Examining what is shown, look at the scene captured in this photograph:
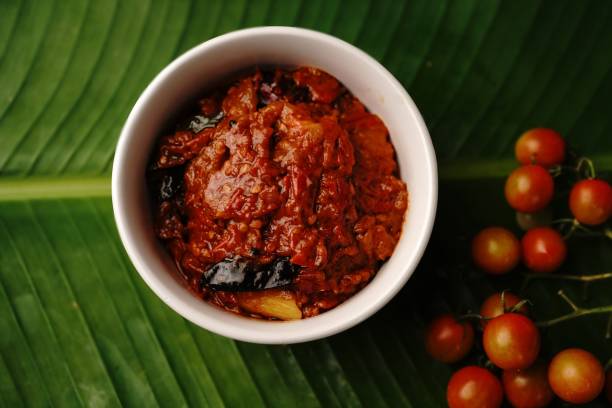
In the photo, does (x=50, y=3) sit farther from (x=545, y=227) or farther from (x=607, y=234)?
(x=607, y=234)

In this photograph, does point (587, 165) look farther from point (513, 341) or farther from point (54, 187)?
point (54, 187)

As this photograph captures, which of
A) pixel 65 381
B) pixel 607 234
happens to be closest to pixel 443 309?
pixel 607 234

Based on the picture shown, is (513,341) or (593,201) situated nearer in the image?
(513,341)

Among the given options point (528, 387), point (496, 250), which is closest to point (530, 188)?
point (496, 250)

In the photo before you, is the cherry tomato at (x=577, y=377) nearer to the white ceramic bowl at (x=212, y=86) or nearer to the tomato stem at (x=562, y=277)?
the tomato stem at (x=562, y=277)

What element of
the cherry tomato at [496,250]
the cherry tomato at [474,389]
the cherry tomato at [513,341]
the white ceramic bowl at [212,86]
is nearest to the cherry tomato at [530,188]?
the cherry tomato at [496,250]

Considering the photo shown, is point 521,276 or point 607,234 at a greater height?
point 607,234
